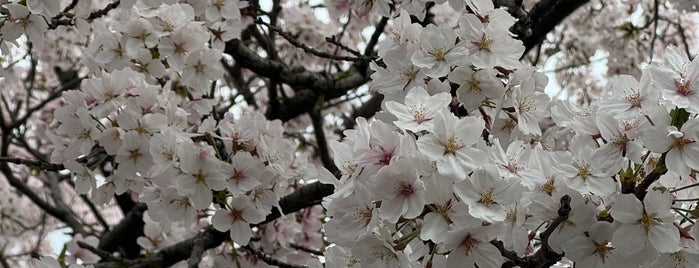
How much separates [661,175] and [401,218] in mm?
563

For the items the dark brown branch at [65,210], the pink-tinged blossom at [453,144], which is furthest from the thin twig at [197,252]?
the dark brown branch at [65,210]

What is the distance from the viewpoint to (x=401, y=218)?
1.62 metres

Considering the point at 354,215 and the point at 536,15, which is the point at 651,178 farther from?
the point at 536,15

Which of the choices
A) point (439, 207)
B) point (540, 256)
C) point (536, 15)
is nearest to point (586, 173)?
point (540, 256)

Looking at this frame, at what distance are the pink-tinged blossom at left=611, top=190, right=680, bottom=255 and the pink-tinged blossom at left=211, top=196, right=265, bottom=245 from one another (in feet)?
4.31

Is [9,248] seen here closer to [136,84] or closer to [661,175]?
[136,84]

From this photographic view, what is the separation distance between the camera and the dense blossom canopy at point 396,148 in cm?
154

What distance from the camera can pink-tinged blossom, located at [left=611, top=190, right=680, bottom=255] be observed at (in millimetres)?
1514

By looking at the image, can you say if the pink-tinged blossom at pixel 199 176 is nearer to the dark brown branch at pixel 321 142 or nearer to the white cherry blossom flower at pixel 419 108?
the white cherry blossom flower at pixel 419 108

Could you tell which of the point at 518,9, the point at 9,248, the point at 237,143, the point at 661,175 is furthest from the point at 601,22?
the point at 9,248

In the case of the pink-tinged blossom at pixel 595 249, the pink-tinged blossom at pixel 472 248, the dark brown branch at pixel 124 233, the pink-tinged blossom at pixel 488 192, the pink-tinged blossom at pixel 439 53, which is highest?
the pink-tinged blossom at pixel 439 53

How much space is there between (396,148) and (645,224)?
1.65 ft

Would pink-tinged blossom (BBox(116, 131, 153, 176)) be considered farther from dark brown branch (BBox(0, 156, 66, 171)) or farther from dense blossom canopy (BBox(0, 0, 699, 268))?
dark brown branch (BBox(0, 156, 66, 171))

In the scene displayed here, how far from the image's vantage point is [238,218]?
2.58 m
